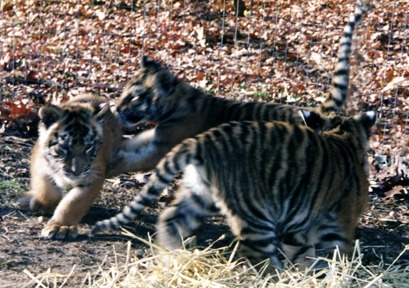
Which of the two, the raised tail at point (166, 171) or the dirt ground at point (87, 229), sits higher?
the raised tail at point (166, 171)

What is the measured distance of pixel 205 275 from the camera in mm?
5250

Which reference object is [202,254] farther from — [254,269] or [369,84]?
[369,84]

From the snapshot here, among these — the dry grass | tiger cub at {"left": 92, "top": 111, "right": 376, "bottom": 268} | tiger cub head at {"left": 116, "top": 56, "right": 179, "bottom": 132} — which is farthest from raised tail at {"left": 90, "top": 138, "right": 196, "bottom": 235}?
tiger cub head at {"left": 116, "top": 56, "right": 179, "bottom": 132}

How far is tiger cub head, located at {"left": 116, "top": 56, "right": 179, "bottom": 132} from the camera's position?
7.59 meters

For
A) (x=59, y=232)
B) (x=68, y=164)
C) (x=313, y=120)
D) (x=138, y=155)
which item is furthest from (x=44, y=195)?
(x=313, y=120)

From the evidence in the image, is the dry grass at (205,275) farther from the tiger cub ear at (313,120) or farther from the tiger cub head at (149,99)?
the tiger cub head at (149,99)

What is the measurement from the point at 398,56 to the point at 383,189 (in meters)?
3.79

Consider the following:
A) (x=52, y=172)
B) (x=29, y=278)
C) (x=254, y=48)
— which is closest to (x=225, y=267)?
(x=29, y=278)

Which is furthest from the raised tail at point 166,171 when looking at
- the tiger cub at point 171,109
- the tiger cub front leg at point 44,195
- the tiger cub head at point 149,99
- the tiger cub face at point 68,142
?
the tiger cub head at point 149,99

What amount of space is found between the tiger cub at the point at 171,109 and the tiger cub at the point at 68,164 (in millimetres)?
782

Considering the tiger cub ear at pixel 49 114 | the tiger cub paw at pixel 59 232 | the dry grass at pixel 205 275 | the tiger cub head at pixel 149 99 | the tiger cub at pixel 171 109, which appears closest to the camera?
the dry grass at pixel 205 275

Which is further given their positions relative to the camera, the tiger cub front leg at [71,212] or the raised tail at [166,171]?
the tiger cub front leg at [71,212]

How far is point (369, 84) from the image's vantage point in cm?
Answer: 986

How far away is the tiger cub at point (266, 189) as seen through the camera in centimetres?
545
